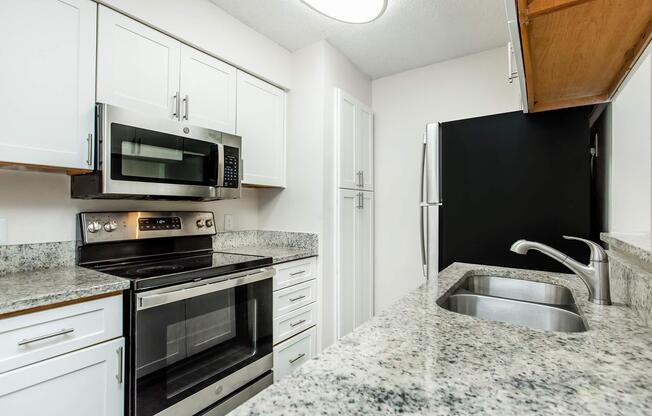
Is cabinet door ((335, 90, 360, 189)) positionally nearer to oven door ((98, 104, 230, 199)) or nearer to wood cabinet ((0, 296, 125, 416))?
oven door ((98, 104, 230, 199))

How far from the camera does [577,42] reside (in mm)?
1047

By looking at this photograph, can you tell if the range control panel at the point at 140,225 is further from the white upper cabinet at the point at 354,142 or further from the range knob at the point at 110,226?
the white upper cabinet at the point at 354,142

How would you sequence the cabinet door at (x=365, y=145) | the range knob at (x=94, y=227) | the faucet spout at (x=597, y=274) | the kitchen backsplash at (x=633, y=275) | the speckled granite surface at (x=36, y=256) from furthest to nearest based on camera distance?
1. the cabinet door at (x=365, y=145)
2. the range knob at (x=94, y=227)
3. the speckled granite surface at (x=36, y=256)
4. the faucet spout at (x=597, y=274)
5. the kitchen backsplash at (x=633, y=275)

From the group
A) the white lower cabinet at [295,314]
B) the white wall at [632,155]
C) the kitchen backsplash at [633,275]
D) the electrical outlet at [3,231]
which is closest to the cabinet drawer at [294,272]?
the white lower cabinet at [295,314]

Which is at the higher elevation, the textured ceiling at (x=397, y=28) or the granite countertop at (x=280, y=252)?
the textured ceiling at (x=397, y=28)

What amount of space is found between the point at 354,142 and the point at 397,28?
868 millimetres

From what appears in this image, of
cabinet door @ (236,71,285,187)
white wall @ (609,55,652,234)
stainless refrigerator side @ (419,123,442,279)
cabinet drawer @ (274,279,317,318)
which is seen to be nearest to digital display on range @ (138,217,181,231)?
cabinet door @ (236,71,285,187)

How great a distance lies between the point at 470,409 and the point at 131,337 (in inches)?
51.6

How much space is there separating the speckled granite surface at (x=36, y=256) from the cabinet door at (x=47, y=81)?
0.44 metres

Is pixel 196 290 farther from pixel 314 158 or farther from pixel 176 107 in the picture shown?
pixel 314 158

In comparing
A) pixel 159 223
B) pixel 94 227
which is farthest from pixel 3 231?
pixel 159 223

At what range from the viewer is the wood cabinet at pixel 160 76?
1.57m

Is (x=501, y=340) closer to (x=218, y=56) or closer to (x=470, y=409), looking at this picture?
(x=470, y=409)

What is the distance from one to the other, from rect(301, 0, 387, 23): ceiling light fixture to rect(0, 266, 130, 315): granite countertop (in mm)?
1482
